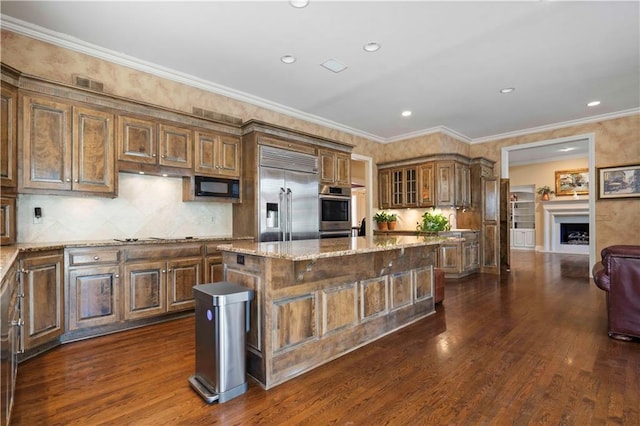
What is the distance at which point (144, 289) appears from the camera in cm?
343

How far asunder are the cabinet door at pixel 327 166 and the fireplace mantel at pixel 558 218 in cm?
852

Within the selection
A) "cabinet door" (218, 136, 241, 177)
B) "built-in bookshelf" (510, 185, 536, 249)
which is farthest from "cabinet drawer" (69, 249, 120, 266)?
"built-in bookshelf" (510, 185, 536, 249)

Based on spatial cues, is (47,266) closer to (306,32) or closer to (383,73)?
(306,32)

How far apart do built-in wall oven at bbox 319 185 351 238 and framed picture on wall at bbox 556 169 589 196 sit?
8.26 meters

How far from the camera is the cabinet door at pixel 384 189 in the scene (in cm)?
730

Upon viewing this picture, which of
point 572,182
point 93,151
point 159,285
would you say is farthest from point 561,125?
point 93,151

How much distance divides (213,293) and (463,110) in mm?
5256

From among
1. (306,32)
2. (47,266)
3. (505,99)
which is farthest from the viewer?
(505,99)

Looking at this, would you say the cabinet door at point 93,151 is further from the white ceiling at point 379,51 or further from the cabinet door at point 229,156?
the cabinet door at point 229,156

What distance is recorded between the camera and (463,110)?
568 centimetres

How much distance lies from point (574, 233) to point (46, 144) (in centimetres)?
1290

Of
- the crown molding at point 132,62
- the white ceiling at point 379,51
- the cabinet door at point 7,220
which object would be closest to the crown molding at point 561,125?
the white ceiling at point 379,51

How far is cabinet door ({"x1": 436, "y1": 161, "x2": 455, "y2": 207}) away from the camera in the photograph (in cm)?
650

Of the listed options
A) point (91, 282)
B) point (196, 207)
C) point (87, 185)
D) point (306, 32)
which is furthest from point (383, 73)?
point (91, 282)
